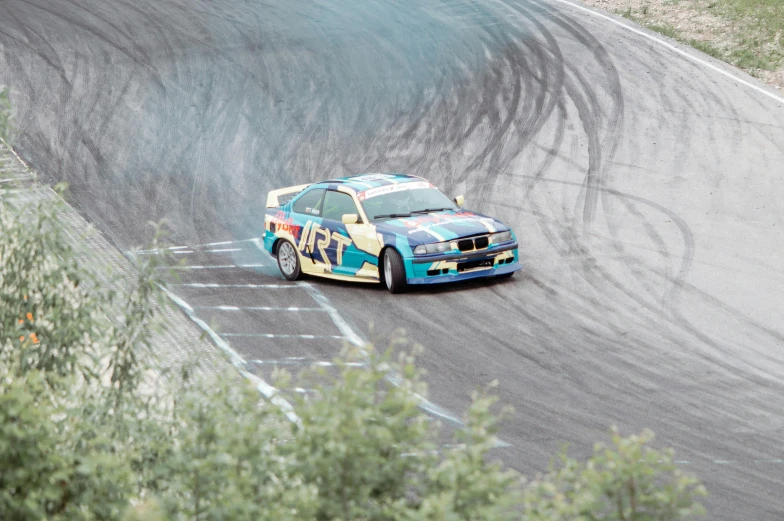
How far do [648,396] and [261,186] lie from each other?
1154 centimetres

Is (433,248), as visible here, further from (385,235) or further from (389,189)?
(389,189)


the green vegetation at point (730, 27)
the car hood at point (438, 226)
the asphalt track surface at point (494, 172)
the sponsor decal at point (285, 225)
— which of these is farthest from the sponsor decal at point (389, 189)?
the green vegetation at point (730, 27)

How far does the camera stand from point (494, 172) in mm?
20828

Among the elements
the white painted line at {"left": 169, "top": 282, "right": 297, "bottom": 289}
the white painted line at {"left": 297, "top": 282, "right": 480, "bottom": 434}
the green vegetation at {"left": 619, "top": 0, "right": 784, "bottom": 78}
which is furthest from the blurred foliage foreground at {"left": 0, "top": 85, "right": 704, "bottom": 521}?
the green vegetation at {"left": 619, "top": 0, "right": 784, "bottom": 78}

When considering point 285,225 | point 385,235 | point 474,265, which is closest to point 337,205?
point 285,225

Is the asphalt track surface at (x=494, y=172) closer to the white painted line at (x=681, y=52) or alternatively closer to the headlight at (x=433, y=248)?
the white painted line at (x=681, y=52)

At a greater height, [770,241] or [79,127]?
[770,241]

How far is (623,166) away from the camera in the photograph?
2066 cm

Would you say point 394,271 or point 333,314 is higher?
point 394,271

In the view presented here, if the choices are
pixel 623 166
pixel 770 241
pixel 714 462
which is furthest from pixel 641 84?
pixel 714 462

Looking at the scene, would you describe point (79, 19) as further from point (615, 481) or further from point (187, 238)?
point (615, 481)

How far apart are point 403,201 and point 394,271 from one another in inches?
60.2

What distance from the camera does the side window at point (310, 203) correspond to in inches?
648

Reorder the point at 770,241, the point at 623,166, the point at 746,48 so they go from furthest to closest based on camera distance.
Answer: the point at 746,48 → the point at 623,166 → the point at 770,241
